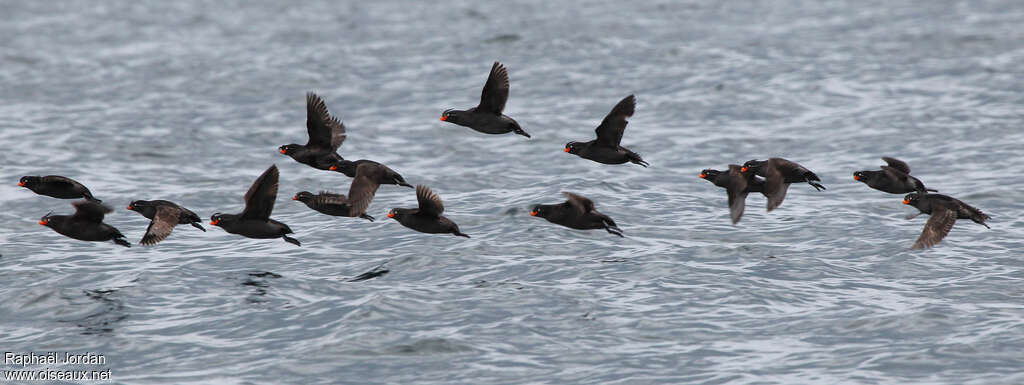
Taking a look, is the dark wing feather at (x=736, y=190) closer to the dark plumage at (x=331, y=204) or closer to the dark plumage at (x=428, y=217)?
the dark plumage at (x=428, y=217)

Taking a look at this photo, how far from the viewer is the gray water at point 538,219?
14.4 meters

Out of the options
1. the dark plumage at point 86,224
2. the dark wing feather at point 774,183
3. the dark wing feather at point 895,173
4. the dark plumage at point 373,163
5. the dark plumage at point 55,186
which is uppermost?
the dark wing feather at point 895,173

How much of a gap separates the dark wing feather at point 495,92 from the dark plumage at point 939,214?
19.2 ft

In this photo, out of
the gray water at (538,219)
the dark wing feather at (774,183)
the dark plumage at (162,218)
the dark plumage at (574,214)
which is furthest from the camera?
the dark wing feather at (774,183)

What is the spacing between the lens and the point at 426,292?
1656cm

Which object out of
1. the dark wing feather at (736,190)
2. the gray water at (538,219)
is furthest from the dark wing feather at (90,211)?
the dark wing feather at (736,190)

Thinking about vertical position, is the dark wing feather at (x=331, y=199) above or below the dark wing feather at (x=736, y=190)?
below

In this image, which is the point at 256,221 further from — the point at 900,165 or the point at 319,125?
the point at 900,165

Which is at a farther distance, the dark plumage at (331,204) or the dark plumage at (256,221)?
the dark plumage at (256,221)

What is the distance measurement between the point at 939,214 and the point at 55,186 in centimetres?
1209

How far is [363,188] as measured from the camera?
16812 millimetres

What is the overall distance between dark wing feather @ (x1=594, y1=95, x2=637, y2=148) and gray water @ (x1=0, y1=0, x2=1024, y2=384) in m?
1.77

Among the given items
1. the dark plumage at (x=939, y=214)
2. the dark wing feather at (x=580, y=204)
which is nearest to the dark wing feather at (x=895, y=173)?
the dark plumage at (x=939, y=214)

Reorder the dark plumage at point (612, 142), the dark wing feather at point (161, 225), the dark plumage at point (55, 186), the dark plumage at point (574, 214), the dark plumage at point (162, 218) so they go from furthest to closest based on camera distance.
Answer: the dark plumage at point (612, 142)
the dark plumage at point (55, 186)
the dark plumage at point (574, 214)
the dark plumage at point (162, 218)
the dark wing feather at point (161, 225)
